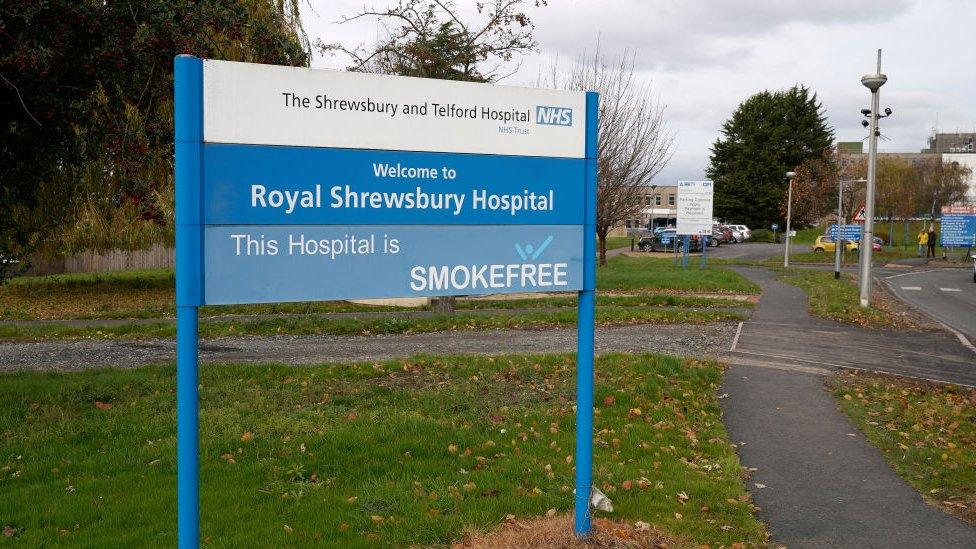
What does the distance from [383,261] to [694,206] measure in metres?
29.2

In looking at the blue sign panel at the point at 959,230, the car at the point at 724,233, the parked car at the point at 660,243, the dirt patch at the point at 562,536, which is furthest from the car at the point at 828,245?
the dirt patch at the point at 562,536

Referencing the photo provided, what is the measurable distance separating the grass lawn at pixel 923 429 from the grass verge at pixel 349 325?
6.32 metres

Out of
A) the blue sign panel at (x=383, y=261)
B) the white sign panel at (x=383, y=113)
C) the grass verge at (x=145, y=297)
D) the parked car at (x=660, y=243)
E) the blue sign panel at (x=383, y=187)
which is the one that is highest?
the white sign panel at (x=383, y=113)

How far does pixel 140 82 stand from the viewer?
7.69 m

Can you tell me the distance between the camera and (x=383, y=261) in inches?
163

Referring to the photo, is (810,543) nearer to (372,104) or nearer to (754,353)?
(372,104)

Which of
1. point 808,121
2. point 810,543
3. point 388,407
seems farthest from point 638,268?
point 808,121

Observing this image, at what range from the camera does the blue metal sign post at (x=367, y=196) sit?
12.1ft

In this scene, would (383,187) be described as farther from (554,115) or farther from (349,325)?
(349,325)

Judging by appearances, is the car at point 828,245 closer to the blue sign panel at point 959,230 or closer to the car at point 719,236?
the car at point 719,236

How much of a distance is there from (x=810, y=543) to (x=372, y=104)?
11.6ft

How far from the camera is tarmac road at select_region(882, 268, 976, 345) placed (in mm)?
18266

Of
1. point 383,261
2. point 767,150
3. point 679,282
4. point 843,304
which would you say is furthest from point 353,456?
point 767,150

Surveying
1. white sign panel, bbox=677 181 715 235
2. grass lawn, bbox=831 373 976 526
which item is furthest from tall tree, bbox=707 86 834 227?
grass lawn, bbox=831 373 976 526
